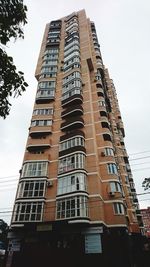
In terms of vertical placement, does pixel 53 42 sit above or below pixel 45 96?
above

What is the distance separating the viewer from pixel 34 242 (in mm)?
22172

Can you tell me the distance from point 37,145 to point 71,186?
8.57m

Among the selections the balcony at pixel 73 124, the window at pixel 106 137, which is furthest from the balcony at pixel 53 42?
the window at pixel 106 137

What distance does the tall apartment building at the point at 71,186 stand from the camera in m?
21.1

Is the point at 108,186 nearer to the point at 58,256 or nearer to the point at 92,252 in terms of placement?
the point at 92,252

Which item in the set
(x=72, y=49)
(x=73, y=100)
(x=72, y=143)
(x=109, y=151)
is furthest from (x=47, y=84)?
(x=109, y=151)

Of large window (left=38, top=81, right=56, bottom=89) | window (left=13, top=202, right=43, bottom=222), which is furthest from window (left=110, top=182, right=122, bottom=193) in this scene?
large window (left=38, top=81, right=56, bottom=89)

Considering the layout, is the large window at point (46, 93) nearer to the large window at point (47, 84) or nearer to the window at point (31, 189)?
the large window at point (47, 84)

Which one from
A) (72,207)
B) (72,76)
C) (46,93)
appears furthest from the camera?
(72,76)

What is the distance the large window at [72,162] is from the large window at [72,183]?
42.1 inches

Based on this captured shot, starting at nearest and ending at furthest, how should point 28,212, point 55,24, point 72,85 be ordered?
1. point 28,212
2. point 72,85
3. point 55,24

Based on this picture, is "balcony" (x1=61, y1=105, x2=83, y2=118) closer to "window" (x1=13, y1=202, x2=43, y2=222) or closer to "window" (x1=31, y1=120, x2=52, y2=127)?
"window" (x1=31, y1=120, x2=52, y2=127)

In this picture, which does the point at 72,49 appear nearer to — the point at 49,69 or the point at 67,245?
the point at 49,69

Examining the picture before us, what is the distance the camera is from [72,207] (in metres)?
22.5
